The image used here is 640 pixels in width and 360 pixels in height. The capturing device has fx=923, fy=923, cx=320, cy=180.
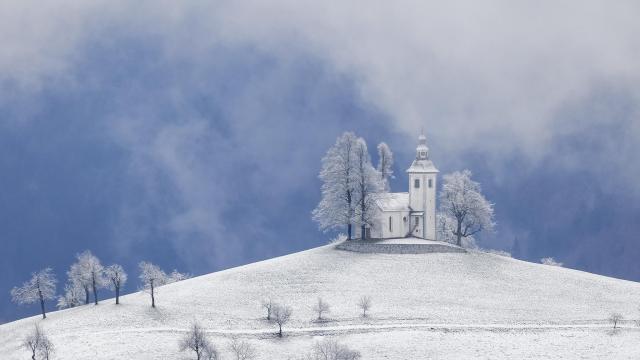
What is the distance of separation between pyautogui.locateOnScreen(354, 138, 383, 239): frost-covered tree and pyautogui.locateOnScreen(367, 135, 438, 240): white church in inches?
120

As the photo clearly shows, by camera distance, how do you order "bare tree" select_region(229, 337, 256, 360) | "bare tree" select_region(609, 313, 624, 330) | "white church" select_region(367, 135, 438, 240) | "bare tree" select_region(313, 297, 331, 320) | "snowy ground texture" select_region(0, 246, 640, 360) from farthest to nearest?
"white church" select_region(367, 135, 438, 240) → "bare tree" select_region(609, 313, 624, 330) → "bare tree" select_region(313, 297, 331, 320) → "snowy ground texture" select_region(0, 246, 640, 360) → "bare tree" select_region(229, 337, 256, 360)

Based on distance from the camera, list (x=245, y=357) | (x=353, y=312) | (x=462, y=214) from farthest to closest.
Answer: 1. (x=462, y=214)
2. (x=353, y=312)
3. (x=245, y=357)

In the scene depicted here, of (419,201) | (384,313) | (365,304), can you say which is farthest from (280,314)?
(419,201)

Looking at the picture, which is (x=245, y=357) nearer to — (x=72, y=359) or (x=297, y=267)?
(x=72, y=359)

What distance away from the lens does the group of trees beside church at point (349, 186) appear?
113812 millimetres

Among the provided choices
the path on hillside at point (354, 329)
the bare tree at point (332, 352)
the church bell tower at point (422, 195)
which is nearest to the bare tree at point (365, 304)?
the path on hillside at point (354, 329)

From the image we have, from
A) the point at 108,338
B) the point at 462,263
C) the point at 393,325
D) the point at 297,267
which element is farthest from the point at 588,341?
the point at 108,338

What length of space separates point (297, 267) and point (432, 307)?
19382 mm

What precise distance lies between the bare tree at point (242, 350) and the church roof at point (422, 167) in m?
44.7

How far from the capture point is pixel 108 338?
8131 centimetres

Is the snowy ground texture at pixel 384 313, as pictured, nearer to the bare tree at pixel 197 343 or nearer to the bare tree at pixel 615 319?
the bare tree at pixel 615 319

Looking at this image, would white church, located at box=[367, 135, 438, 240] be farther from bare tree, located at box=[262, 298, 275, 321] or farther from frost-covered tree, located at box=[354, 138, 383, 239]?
bare tree, located at box=[262, 298, 275, 321]

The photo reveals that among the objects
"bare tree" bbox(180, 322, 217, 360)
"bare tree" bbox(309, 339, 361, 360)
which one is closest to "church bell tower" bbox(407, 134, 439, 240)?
"bare tree" bbox(309, 339, 361, 360)

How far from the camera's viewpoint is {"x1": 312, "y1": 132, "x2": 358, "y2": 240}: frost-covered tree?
11400cm
